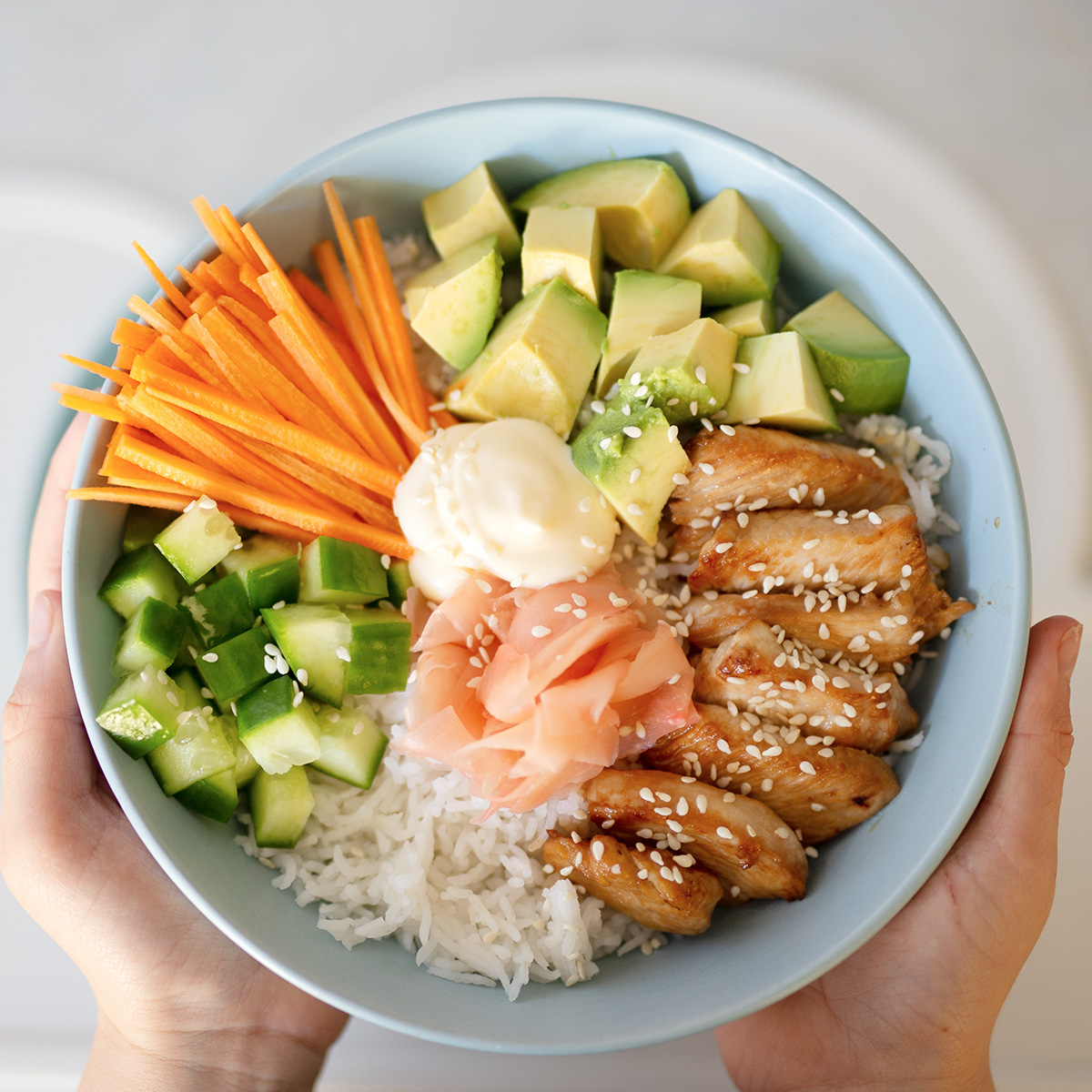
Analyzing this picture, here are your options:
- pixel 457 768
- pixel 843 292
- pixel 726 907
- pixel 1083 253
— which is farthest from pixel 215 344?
pixel 1083 253

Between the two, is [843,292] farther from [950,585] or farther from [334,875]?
[334,875]

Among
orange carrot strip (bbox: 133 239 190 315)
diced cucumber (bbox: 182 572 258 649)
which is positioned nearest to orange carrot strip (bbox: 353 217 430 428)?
orange carrot strip (bbox: 133 239 190 315)

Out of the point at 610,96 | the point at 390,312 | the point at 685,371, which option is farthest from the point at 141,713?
the point at 610,96

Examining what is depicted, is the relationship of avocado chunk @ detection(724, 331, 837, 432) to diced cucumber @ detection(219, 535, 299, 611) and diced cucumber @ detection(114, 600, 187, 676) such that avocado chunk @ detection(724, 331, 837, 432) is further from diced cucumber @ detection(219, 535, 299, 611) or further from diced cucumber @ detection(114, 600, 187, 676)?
diced cucumber @ detection(114, 600, 187, 676)

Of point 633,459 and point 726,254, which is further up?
point 726,254

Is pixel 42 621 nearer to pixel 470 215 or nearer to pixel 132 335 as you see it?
pixel 132 335

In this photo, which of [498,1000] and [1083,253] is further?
[1083,253]
